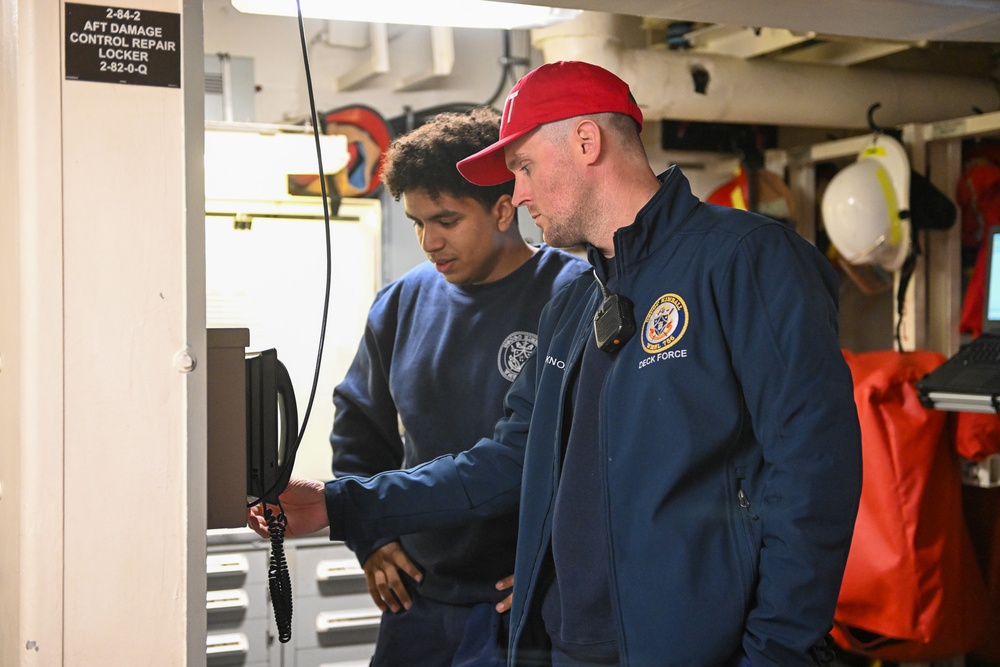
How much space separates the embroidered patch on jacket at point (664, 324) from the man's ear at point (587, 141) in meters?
0.28

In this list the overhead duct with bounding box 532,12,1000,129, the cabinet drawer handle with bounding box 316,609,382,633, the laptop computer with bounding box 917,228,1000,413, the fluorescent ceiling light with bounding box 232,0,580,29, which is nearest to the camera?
the fluorescent ceiling light with bounding box 232,0,580,29

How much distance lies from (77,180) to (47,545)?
442mm

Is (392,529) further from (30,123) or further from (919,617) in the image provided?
(919,617)

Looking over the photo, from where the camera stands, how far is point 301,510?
71.2 inches

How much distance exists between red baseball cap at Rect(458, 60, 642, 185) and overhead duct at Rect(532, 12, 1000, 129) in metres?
2.07

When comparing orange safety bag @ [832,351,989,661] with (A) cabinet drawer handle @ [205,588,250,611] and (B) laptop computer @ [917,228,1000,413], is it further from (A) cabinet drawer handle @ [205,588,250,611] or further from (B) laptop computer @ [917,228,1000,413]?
(A) cabinet drawer handle @ [205,588,250,611]

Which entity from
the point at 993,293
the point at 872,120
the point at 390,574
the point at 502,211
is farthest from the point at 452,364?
the point at 872,120

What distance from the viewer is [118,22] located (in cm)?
125

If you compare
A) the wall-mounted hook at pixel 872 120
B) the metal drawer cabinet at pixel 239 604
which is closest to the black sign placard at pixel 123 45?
the metal drawer cabinet at pixel 239 604

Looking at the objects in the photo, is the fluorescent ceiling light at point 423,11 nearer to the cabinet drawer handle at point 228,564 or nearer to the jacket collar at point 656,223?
the jacket collar at point 656,223

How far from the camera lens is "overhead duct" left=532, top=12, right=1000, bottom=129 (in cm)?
375

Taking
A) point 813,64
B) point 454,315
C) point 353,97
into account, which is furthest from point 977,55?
point 454,315

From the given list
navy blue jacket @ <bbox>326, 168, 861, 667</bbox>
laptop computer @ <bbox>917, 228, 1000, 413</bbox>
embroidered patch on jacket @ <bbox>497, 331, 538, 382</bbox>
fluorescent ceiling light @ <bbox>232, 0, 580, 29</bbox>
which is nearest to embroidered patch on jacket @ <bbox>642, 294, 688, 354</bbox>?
navy blue jacket @ <bbox>326, 168, 861, 667</bbox>

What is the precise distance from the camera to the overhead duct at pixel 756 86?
12.3ft
